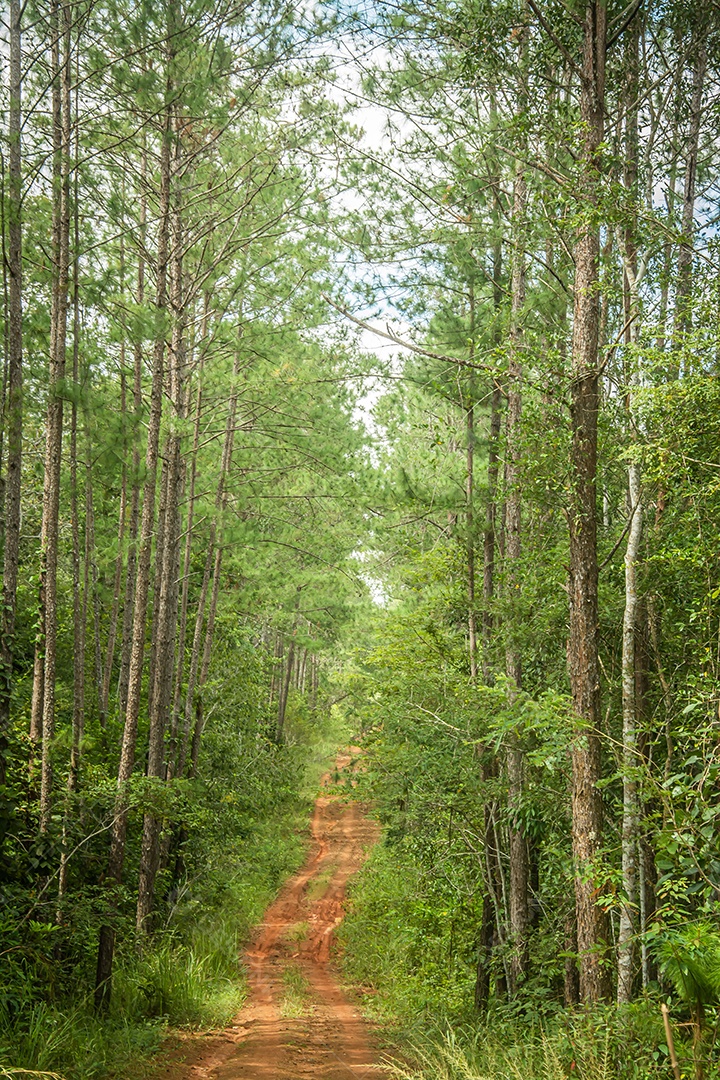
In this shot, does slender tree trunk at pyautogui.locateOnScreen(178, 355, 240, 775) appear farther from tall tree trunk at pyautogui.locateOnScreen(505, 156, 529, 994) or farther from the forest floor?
tall tree trunk at pyautogui.locateOnScreen(505, 156, 529, 994)

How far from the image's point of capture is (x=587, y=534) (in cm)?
623

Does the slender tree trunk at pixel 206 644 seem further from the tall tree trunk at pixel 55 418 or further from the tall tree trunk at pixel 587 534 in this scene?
the tall tree trunk at pixel 587 534

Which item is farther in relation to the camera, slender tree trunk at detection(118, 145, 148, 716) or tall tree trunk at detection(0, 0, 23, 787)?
slender tree trunk at detection(118, 145, 148, 716)

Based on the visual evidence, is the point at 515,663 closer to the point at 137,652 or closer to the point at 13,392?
the point at 137,652

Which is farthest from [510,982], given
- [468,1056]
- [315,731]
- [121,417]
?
[315,731]

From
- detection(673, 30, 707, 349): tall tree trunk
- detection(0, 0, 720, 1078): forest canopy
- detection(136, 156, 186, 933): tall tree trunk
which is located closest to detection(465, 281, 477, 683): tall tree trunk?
detection(0, 0, 720, 1078): forest canopy

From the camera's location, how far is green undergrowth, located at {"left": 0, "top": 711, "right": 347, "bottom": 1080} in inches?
243

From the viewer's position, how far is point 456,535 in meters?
10.8

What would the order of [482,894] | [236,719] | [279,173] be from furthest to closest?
[236,719]
[279,173]
[482,894]

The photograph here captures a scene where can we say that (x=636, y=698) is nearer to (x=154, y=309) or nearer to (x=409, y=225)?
(x=409, y=225)

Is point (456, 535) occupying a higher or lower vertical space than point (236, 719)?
higher

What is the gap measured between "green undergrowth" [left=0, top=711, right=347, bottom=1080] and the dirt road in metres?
0.35

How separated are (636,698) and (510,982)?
3.61 meters

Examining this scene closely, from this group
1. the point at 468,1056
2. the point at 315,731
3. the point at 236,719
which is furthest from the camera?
the point at 315,731
